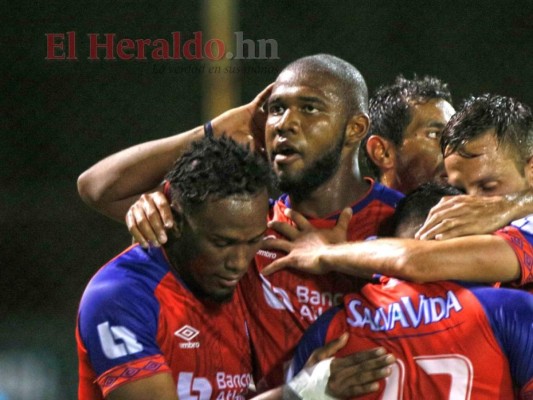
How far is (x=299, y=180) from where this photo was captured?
3.61 meters

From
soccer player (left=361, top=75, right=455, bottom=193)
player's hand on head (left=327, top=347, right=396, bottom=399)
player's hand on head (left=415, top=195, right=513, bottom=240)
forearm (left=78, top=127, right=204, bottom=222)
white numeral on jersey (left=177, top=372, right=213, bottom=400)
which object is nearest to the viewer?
player's hand on head (left=327, top=347, right=396, bottom=399)

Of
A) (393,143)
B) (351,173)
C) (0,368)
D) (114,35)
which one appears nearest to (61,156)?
(114,35)

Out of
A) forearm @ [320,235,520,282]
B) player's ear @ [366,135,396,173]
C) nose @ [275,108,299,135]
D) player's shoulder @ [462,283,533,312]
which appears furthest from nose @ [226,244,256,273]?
player's ear @ [366,135,396,173]

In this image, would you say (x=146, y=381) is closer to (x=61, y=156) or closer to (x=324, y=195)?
(x=324, y=195)

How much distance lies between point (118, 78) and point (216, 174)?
602cm

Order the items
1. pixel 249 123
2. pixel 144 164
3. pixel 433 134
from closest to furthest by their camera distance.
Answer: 1. pixel 144 164
2. pixel 249 123
3. pixel 433 134

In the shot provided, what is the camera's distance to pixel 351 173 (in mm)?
3752

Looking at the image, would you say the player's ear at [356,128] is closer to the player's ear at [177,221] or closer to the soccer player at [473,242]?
the soccer player at [473,242]

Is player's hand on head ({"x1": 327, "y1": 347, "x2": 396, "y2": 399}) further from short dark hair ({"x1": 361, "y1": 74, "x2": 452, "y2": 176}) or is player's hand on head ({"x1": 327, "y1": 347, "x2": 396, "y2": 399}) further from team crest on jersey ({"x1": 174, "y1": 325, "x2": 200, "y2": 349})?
short dark hair ({"x1": 361, "y1": 74, "x2": 452, "y2": 176})

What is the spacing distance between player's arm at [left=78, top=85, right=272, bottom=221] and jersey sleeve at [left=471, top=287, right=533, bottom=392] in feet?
4.74

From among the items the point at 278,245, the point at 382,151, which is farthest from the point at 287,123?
the point at 382,151

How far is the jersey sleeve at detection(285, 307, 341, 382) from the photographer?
3027 millimetres

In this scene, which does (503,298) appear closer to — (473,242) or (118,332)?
(473,242)

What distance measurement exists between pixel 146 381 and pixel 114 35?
6.45m
